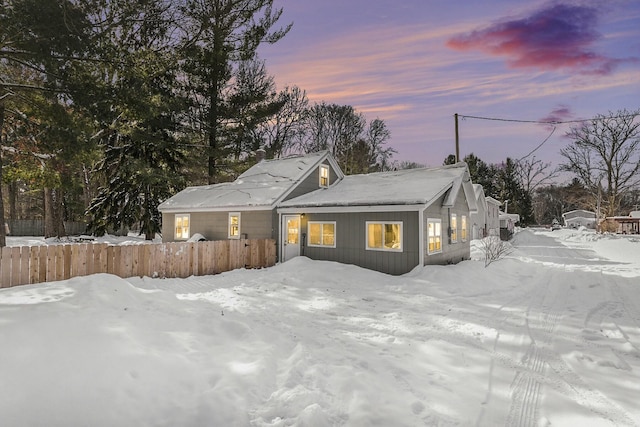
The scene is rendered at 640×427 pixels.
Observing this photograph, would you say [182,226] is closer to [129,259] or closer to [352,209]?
[129,259]

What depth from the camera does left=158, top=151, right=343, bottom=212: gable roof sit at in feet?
54.2

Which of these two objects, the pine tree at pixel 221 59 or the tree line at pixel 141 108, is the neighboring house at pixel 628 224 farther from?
the pine tree at pixel 221 59

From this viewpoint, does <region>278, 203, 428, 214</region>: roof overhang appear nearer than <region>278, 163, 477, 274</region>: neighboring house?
Yes

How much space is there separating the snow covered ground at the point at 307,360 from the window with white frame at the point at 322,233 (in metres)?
5.92

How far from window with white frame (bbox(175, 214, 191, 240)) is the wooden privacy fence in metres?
7.54

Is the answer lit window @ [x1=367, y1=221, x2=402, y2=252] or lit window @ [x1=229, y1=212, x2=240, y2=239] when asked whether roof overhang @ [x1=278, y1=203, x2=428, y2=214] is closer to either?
lit window @ [x1=367, y1=221, x2=402, y2=252]

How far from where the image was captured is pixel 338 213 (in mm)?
14094

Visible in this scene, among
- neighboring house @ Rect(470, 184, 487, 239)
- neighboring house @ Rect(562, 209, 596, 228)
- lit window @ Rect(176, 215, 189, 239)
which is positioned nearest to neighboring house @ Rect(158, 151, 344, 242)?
lit window @ Rect(176, 215, 189, 239)

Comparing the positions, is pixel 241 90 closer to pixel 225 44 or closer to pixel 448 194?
pixel 225 44

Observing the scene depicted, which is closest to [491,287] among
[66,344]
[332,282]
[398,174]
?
[332,282]

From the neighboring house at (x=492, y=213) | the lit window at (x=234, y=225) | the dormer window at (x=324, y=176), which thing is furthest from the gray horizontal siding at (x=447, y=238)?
the neighboring house at (x=492, y=213)

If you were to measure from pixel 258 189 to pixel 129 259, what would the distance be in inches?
329

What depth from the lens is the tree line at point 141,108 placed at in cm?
934

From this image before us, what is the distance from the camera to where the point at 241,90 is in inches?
1042
